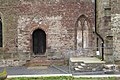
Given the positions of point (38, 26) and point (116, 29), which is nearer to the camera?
point (116, 29)

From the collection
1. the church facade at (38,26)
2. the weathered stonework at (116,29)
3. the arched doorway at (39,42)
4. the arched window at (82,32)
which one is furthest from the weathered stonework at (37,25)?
the weathered stonework at (116,29)

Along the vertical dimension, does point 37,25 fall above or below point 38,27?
above

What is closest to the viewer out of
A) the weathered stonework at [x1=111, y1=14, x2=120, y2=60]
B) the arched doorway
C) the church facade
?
the weathered stonework at [x1=111, y1=14, x2=120, y2=60]

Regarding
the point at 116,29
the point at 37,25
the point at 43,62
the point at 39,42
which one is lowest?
the point at 43,62

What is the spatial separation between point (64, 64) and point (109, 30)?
4.66m

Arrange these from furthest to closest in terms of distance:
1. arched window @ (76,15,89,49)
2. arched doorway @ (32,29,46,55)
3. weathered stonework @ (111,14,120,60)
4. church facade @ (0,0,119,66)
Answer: arched doorway @ (32,29,46,55)
arched window @ (76,15,89,49)
church facade @ (0,0,119,66)
weathered stonework @ (111,14,120,60)

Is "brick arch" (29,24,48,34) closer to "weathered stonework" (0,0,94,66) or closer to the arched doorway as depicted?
"weathered stonework" (0,0,94,66)

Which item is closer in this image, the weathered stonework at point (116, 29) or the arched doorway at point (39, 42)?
the weathered stonework at point (116, 29)

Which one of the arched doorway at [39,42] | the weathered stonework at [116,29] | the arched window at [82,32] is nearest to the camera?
the weathered stonework at [116,29]

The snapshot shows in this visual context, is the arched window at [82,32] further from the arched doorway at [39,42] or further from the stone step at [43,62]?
the arched doorway at [39,42]

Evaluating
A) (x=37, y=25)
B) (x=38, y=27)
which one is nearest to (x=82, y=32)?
(x=38, y=27)

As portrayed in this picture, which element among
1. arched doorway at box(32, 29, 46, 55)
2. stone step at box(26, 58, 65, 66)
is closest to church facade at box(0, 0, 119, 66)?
stone step at box(26, 58, 65, 66)

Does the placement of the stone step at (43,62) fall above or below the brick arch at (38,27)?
below

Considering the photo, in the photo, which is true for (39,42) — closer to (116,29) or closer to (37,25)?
(37,25)
